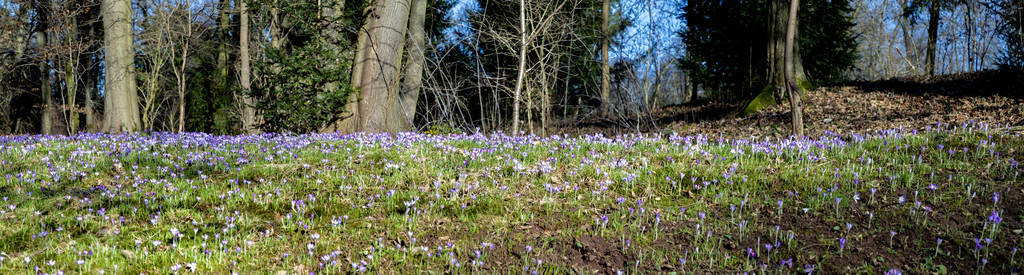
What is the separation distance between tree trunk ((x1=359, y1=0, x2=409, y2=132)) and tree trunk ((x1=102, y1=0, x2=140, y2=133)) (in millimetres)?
6685

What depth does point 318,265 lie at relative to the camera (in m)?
3.63

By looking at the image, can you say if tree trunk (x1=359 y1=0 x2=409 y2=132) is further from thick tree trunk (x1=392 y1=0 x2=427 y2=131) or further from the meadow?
thick tree trunk (x1=392 y1=0 x2=427 y2=131)

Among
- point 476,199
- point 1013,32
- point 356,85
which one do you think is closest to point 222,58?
point 356,85

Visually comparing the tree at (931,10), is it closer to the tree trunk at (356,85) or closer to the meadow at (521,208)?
the meadow at (521,208)

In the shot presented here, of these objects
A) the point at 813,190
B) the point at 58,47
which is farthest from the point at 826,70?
the point at 58,47

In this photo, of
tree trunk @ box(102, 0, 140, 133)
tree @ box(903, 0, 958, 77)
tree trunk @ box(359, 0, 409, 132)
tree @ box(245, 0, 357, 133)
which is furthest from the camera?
tree @ box(903, 0, 958, 77)

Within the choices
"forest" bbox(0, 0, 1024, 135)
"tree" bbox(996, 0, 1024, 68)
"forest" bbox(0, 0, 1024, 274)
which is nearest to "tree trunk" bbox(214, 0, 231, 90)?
"forest" bbox(0, 0, 1024, 135)

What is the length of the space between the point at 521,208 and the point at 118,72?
41.3 ft

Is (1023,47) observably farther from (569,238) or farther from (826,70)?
(569,238)

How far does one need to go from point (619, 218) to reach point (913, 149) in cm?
421

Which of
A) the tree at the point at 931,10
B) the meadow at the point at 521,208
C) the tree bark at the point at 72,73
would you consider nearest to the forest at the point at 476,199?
the meadow at the point at 521,208

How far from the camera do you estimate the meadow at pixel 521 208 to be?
12.1 feet

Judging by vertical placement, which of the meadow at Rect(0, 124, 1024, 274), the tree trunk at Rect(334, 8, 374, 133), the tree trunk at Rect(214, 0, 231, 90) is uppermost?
the tree trunk at Rect(214, 0, 231, 90)

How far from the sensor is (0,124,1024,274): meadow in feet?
12.1
